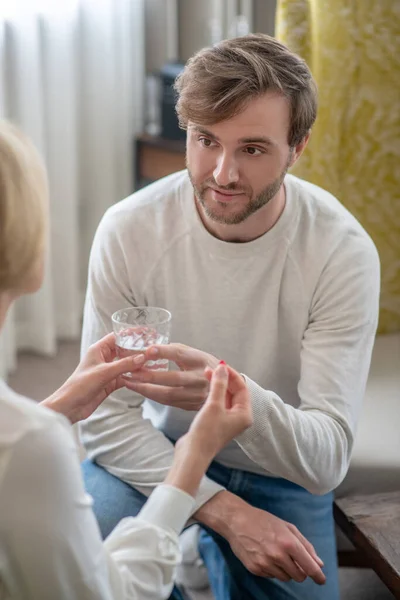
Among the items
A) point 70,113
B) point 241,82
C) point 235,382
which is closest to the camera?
point 235,382

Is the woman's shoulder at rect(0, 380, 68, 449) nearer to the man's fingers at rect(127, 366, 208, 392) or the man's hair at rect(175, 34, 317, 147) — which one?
the man's fingers at rect(127, 366, 208, 392)

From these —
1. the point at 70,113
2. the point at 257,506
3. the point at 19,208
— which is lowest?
the point at 257,506

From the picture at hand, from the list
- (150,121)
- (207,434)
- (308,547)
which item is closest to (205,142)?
(207,434)

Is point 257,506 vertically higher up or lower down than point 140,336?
lower down

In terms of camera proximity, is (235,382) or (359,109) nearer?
(235,382)

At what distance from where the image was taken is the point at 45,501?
3.19 ft

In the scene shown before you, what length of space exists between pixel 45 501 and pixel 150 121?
107 inches

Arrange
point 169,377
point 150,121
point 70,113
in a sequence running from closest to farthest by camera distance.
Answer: point 169,377, point 70,113, point 150,121

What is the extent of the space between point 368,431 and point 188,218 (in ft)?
2.11

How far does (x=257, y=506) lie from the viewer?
179 centimetres

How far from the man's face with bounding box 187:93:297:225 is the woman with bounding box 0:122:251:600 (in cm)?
63

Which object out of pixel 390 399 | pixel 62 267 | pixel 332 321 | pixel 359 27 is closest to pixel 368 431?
pixel 390 399

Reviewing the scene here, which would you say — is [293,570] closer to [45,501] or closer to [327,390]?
[327,390]

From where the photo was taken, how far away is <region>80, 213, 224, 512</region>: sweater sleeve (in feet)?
5.60
